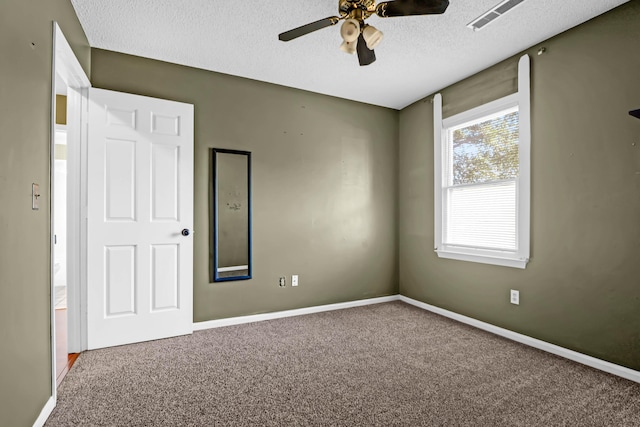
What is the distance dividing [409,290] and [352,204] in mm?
1338

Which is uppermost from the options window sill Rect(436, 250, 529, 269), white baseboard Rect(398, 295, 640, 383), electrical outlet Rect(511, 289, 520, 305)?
window sill Rect(436, 250, 529, 269)

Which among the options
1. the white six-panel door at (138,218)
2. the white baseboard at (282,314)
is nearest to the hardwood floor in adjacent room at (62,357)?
the white six-panel door at (138,218)

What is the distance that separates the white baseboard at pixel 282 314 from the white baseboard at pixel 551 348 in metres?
0.73

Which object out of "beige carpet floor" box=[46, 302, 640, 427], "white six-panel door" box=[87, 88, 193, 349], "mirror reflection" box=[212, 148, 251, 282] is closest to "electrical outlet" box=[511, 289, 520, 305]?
"beige carpet floor" box=[46, 302, 640, 427]

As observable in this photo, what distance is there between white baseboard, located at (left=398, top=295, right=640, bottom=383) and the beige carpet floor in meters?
0.08

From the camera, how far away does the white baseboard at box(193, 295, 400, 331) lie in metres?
3.42

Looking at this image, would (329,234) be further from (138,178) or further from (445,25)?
(445,25)

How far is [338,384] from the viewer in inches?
90.0

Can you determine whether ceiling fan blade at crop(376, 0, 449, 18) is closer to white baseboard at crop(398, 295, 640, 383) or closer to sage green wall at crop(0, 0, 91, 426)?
sage green wall at crop(0, 0, 91, 426)

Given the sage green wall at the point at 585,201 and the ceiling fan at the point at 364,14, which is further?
the sage green wall at the point at 585,201

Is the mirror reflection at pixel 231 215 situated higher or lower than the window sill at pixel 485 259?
higher

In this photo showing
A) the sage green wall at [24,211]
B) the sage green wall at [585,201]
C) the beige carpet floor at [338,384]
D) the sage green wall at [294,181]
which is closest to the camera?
the sage green wall at [24,211]

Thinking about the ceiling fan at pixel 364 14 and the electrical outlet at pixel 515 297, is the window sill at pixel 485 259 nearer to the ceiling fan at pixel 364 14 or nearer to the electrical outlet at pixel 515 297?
the electrical outlet at pixel 515 297

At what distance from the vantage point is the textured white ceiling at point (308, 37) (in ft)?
7.98
